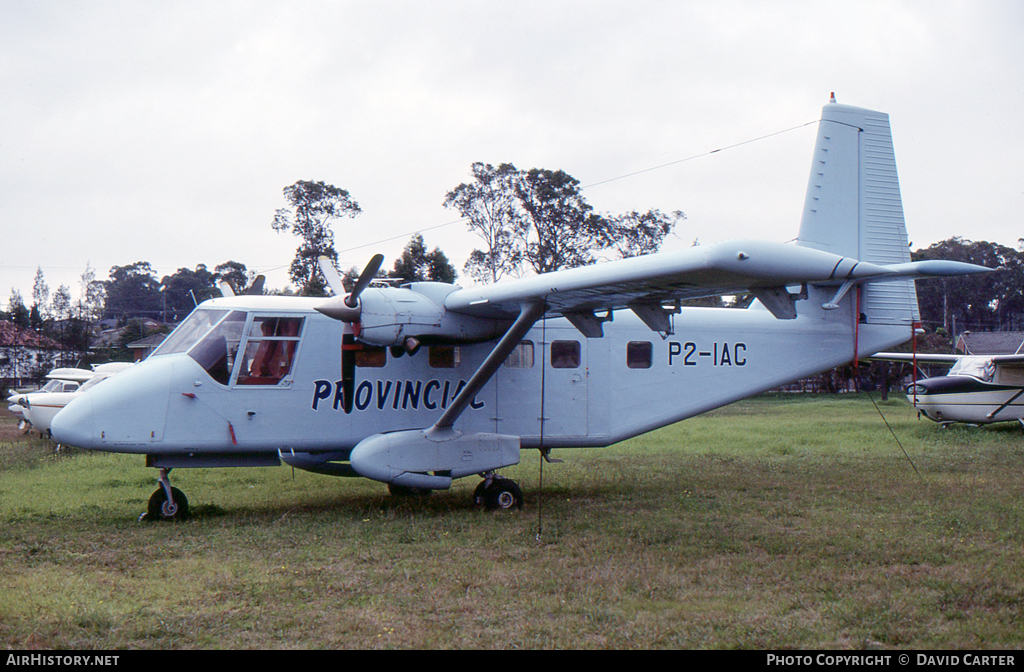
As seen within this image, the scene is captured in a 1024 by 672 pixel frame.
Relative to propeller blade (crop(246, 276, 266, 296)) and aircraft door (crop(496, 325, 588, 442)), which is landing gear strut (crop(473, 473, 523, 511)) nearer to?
aircraft door (crop(496, 325, 588, 442))

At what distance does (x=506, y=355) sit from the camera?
913 centimetres

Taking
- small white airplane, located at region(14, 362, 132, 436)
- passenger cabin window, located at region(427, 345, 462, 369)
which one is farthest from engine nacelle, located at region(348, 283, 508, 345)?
small white airplane, located at region(14, 362, 132, 436)

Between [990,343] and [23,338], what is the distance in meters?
60.1

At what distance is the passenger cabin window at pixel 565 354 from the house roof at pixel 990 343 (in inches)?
1573

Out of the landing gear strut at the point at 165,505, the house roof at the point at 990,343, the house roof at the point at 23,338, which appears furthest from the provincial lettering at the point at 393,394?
the house roof at the point at 23,338

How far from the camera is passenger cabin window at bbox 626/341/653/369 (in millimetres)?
11031

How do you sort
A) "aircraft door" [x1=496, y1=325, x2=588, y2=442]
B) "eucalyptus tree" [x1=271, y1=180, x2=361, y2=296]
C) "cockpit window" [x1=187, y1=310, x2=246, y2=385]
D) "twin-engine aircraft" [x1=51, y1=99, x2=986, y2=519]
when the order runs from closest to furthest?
"twin-engine aircraft" [x1=51, y1=99, x2=986, y2=519] → "cockpit window" [x1=187, y1=310, x2=246, y2=385] → "aircraft door" [x1=496, y1=325, x2=588, y2=442] → "eucalyptus tree" [x1=271, y1=180, x2=361, y2=296]

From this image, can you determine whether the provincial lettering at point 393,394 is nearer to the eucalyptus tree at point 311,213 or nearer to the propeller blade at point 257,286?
the propeller blade at point 257,286

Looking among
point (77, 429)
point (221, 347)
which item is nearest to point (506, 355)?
point (221, 347)

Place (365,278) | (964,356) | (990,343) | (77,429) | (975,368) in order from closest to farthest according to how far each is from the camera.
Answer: (77,429) < (365,278) < (975,368) < (964,356) < (990,343)

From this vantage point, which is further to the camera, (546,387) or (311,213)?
(311,213)

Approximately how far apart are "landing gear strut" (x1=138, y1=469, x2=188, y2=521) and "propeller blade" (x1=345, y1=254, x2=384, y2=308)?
302 centimetres

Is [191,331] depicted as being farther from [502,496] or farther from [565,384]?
[565,384]

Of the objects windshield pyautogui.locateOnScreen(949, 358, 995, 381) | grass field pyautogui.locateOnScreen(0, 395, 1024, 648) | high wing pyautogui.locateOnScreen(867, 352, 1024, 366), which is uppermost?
high wing pyautogui.locateOnScreen(867, 352, 1024, 366)
